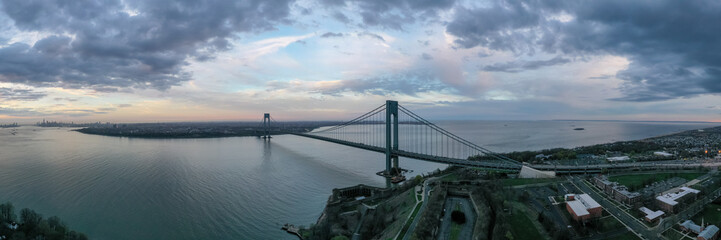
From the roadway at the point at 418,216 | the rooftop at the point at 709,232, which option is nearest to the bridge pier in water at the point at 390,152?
the roadway at the point at 418,216

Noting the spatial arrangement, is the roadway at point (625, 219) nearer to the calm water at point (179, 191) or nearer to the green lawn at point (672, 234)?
the green lawn at point (672, 234)

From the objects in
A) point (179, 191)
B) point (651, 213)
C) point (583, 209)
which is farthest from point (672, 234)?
point (179, 191)

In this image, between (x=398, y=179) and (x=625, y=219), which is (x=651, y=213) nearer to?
(x=625, y=219)

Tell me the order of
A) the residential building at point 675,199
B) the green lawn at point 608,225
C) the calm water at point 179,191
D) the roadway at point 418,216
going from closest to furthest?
the green lawn at point 608,225 < the roadway at point 418,216 < the residential building at point 675,199 < the calm water at point 179,191

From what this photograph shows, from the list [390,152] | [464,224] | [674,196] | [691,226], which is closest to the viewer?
[691,226]

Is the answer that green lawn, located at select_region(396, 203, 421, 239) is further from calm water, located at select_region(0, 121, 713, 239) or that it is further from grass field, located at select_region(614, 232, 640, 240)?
grass field, located at select_region(614, 232, 640, 240)

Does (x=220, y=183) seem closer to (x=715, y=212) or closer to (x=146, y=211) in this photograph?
(x=146, y=211)
